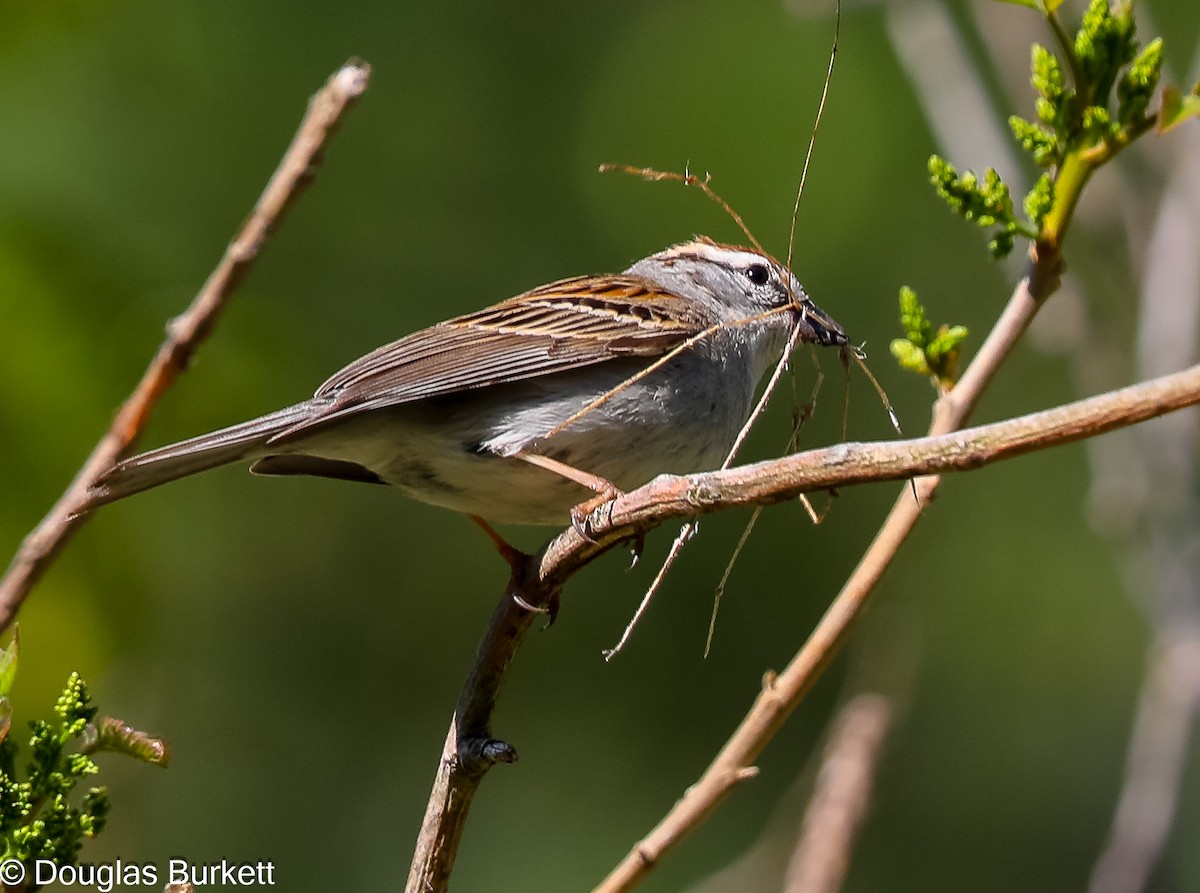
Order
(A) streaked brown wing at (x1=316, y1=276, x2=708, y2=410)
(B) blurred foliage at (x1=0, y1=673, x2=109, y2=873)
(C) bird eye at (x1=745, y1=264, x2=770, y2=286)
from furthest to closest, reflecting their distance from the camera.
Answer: (C) bird eye at (x1=745, y1=264, x2=770, y2=286), (A) streaked brown wing at (x1=316, y1=276, x2=708, y2=410), (B) blurred foliage at (x1=0, y1=673, x2=109, y2=873)

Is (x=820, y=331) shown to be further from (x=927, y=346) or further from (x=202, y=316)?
(x=202, y=316)

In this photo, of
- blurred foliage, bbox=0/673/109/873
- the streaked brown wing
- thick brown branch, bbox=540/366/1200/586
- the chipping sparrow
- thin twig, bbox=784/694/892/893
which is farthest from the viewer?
the streaked brown wing

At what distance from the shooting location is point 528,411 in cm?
368

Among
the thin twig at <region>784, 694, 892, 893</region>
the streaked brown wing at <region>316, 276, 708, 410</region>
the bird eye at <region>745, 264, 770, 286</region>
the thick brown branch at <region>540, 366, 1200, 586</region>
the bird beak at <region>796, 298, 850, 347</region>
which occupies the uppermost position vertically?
the bird eye at <region>745, 264, 770, 286</region>

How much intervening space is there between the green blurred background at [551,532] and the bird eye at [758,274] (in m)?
1.92

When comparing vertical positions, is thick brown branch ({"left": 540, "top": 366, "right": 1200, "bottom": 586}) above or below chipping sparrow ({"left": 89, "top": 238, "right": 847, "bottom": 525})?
below

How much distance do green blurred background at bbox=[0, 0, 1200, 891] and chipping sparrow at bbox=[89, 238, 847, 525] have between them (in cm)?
192

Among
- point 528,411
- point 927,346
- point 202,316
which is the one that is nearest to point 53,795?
point 202,316

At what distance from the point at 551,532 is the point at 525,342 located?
2.95 metres

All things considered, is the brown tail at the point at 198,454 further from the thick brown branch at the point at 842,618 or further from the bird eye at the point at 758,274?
the bird eye at the point at 758,274

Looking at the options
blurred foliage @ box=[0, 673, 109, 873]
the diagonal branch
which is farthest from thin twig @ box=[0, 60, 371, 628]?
the diagonal branch

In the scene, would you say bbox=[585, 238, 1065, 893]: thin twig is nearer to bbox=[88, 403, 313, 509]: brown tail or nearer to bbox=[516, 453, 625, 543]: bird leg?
Result: bbox=[516, 453, 625, 543]: bird leg

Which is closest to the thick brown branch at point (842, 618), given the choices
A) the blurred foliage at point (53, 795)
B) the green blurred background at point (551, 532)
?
the blurred foliage at point (53, 795)

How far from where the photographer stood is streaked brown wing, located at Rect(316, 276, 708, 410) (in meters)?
3.63
